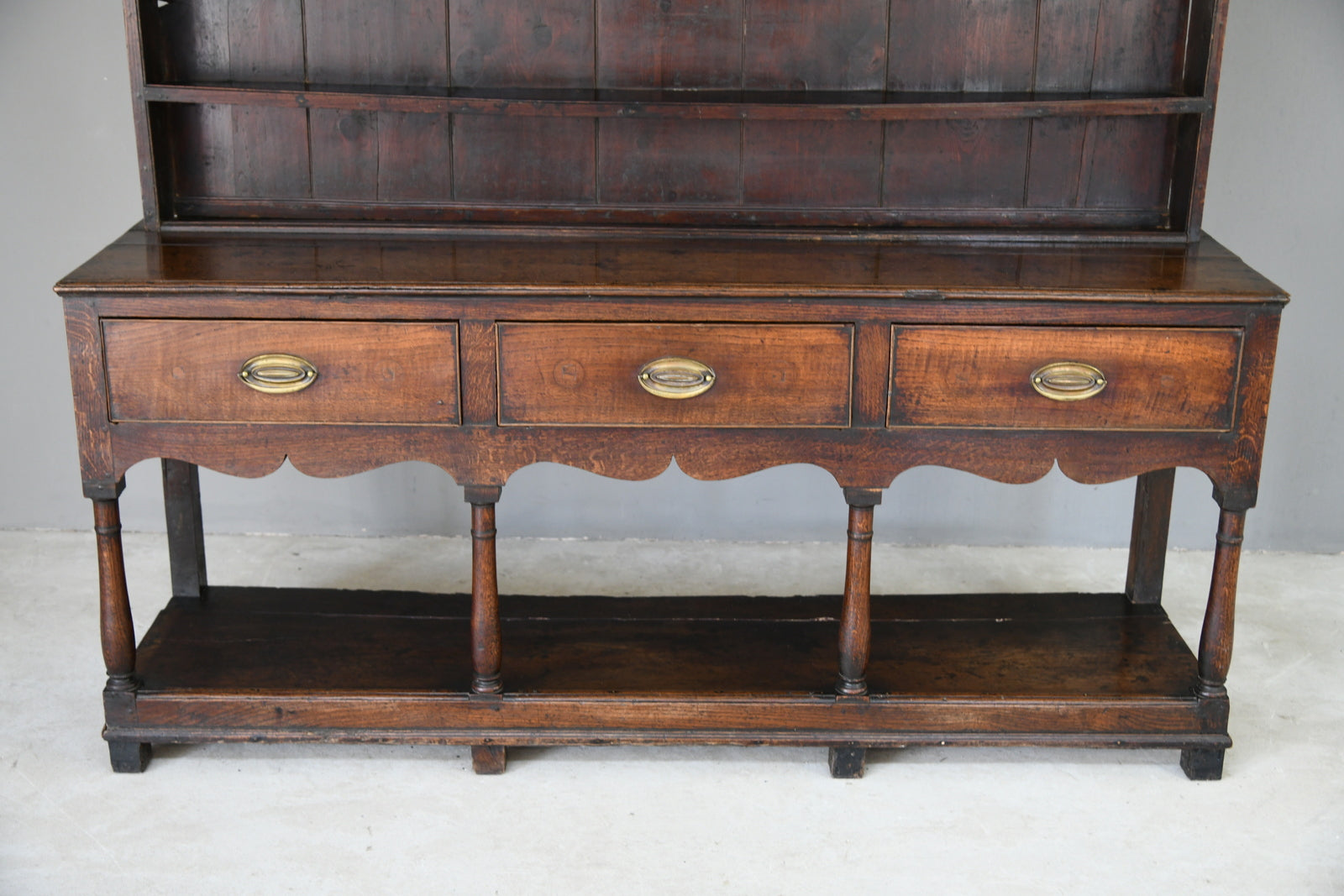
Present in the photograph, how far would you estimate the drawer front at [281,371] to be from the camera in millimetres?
2355

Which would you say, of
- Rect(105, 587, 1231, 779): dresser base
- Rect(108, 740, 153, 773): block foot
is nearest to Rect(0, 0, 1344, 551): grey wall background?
Rect(105, 587, 1231, 779): dresser base

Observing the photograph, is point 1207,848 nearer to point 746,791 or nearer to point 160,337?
point 746,791

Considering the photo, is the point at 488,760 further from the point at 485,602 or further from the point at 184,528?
the point at 184,528

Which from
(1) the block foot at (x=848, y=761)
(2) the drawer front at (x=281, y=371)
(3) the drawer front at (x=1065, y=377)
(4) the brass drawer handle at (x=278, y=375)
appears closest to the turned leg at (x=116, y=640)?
(2) the drawer front at (x=281, y=371)

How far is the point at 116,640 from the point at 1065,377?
5.78 feet

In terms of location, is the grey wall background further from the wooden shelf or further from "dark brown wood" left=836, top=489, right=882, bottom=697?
"dark brown wood" left=836, top=489, right=882, bottom=697

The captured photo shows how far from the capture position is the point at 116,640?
2.57 metres

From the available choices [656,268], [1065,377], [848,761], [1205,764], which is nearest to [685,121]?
[656,268]

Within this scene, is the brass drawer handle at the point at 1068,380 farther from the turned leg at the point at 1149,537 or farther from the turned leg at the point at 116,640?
the turned leg at the point at 116,640

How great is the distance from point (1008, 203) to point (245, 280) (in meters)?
1.53

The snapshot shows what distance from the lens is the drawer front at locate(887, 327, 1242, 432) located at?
2373mm

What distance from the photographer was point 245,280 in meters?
2.34

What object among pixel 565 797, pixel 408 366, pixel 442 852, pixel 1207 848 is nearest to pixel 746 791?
pixel 565 797

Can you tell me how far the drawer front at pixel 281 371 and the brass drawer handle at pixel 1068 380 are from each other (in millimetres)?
999
